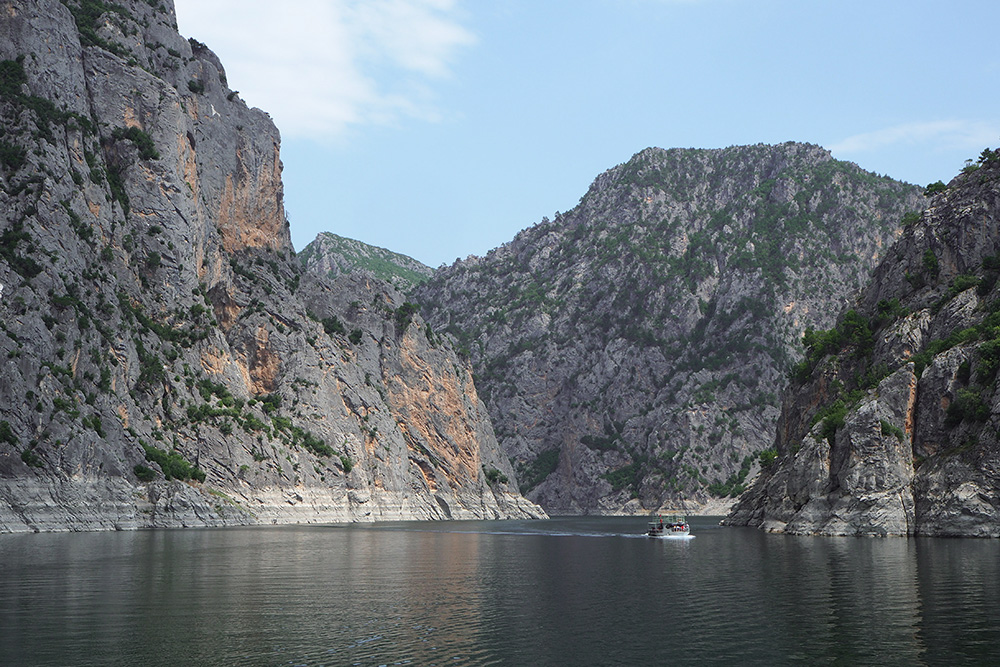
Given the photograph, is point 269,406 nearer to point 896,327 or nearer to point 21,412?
point 21,412

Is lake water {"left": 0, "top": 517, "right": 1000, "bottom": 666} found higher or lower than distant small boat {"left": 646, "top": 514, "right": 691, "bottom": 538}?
higher

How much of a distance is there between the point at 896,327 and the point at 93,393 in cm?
10857

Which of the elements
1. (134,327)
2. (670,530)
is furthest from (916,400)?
(134,327)

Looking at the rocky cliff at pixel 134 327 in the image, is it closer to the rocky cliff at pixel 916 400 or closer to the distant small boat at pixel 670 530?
the distant small boat at pixel 670 530

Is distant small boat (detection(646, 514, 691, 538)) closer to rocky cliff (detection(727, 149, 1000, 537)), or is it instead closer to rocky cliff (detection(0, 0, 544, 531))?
rocky cliff (detection(727, 149, 1000, 537))

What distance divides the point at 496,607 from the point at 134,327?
113404mm

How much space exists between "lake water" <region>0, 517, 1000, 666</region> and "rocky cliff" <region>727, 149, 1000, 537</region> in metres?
13.5

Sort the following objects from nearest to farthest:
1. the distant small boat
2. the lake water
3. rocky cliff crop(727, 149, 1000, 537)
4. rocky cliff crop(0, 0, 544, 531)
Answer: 1. the lake water
2. rocky cliff crop(727, 149, 1000, 537)
3. rocky cliff crop(0, 0, 544, 531)
4. the distant small boat

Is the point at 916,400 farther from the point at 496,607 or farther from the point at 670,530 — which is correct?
the point at 496,607

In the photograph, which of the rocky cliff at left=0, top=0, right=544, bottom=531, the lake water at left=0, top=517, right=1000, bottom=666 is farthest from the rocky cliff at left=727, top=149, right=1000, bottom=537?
the rocky cliff at left=0, top=0, right=544, bottom=531

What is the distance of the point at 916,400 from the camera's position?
359 ft

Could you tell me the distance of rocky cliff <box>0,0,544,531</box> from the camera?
11494 centimetres

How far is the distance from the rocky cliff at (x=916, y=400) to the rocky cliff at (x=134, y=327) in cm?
8358

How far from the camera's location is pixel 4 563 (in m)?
68.9
